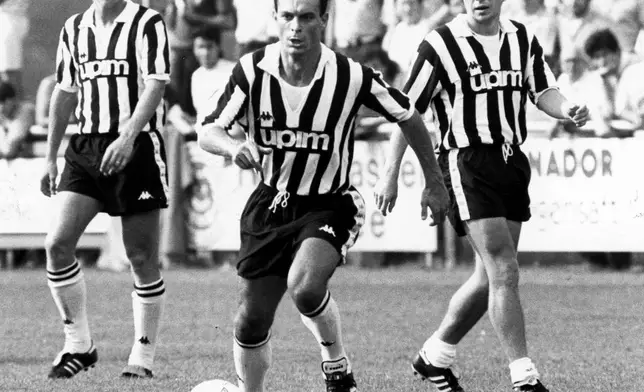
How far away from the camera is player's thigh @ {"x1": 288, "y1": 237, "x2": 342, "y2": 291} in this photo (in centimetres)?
625

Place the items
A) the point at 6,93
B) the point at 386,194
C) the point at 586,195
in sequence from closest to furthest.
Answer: the point at 386,194, the point at 586,195, the point at 6,93

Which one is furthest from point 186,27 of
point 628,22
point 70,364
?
point 70,364

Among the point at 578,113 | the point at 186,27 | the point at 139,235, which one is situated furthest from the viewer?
the point at 186,27

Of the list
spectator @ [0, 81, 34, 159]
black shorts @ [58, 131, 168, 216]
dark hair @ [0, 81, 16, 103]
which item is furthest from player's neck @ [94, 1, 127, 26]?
dark hair @ [0, 81, 16, 103]

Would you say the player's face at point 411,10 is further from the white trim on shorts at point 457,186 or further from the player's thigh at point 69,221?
the white trim on shorts at point 457,186

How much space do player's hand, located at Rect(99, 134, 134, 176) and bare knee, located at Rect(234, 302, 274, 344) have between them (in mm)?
1662

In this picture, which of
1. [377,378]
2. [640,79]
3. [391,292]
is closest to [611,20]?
[640,79]

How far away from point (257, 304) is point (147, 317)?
6.80ft

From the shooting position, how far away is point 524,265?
608 inches

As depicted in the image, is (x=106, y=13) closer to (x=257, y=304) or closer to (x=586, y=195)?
(x=257, y=304)

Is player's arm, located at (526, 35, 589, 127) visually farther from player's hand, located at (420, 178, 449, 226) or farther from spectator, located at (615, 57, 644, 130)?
spectator, located at (615, 57, 644, 130)

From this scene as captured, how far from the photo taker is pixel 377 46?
15.6m

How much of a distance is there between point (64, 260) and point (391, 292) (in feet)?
18.0

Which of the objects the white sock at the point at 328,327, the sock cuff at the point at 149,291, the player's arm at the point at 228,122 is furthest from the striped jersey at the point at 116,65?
the white sock at the point at 328,327
